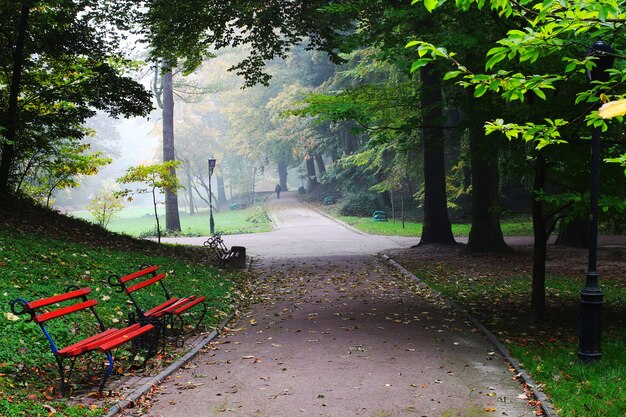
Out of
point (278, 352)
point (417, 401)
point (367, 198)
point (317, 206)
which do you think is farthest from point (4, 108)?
point (317, 206)

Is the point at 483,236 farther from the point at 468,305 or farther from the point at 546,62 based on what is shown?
the point at 546,62

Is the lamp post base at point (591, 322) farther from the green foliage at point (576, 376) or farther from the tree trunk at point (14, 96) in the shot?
the tree trunk at point (14, 96)

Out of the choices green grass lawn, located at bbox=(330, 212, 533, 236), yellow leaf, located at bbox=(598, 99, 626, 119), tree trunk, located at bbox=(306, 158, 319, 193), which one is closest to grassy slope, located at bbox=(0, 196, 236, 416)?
yellow leaf, located at bbox=(598, 99, 626, 119)

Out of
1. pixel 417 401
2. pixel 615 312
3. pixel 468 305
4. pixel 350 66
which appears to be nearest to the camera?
pixel 417 401

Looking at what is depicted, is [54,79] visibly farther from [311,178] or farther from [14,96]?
[311,178]

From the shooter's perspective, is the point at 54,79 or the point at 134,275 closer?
the point at 134,275

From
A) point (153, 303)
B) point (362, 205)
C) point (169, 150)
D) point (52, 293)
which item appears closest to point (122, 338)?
point (52, 293)

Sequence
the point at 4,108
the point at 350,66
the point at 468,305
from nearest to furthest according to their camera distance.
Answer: the point at 468,305, the point at 4,108, the point at 350,66

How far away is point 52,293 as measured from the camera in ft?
27.2

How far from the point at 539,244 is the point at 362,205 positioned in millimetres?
31313

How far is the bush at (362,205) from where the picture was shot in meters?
39.6

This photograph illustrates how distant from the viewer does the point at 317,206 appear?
48.9 m

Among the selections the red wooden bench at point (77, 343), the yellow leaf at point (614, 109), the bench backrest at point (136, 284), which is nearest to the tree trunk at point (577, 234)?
the bench backrest at point (136, 284)

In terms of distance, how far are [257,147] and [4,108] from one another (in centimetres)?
3727
